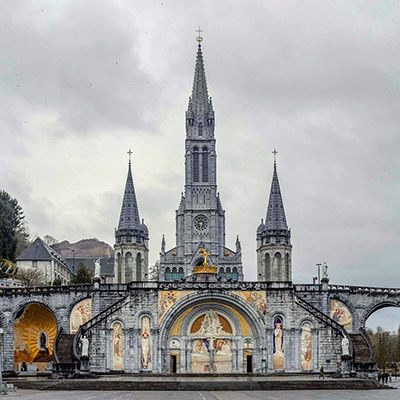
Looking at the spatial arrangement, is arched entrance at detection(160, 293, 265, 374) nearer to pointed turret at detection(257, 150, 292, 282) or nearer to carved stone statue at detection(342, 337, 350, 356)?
carved stone statue at detection(342, 337, 350, 356)

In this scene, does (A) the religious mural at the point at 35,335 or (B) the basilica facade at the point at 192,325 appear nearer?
(B) the basilica facade at the point at 192,325

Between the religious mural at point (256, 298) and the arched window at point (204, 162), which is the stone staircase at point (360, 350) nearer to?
the religious mural at point (256, 298)

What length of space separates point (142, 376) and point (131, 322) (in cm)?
572

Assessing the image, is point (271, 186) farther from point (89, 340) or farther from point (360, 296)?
point (89, 340)

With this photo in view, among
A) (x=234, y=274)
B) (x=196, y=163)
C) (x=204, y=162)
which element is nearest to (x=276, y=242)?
(x=234, y=274)

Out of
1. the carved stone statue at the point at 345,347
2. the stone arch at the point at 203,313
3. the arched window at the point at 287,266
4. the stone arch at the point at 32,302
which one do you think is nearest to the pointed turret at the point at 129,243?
the arched window at the point at 287,266

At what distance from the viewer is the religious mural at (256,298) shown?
6719 cm

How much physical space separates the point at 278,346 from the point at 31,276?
154 ft

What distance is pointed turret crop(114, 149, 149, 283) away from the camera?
123812 mm

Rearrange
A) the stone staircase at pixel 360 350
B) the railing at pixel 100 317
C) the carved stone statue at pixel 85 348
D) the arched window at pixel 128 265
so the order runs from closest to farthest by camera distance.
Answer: the carved stone statue at pixel 85 348 < the stone staircase at pixel 360 350 < the railing at pixel 100 317 < the arched window at pixel 128 265

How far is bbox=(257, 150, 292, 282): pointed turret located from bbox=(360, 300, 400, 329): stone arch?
44.6 m

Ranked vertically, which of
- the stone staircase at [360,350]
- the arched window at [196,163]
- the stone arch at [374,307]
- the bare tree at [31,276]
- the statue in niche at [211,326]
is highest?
the arched window at [196,163]

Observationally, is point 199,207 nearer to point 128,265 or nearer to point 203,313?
point 128,265

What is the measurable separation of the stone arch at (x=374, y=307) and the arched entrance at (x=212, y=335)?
420 inches
